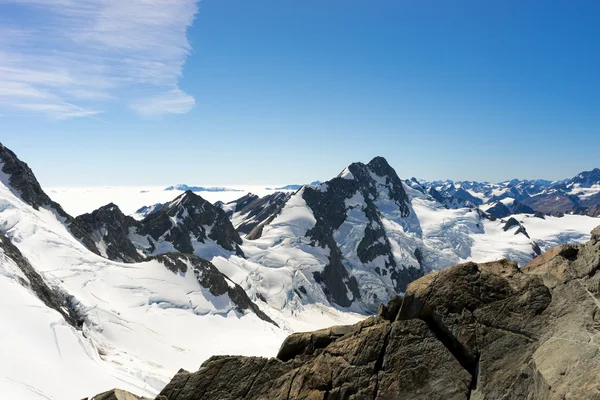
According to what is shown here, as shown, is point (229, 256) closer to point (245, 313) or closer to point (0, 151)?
point (245, 313)

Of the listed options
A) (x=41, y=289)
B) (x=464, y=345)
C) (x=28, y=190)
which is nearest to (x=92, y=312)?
(x=41, y=289)

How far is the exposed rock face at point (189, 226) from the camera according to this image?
16359 centimetres

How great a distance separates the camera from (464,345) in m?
16.9

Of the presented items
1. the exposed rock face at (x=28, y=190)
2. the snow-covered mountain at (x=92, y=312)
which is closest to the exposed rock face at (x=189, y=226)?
the snow-covered mountain at (x=92, y=312)

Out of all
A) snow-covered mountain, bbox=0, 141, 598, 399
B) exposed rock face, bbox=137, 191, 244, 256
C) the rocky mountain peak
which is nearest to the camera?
snow-covered mountain, bbox=0, 141, 598, 399

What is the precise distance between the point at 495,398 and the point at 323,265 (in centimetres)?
17052

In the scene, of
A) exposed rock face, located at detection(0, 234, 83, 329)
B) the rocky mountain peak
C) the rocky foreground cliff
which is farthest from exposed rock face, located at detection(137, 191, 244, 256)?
the rocky foreground cliff

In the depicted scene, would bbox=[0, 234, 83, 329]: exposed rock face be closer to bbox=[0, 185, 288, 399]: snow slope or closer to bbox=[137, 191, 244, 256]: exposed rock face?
bbox=[0, 185, 288, 399]: snow slope

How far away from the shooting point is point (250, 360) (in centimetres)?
2108

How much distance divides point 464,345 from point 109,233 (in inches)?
5570

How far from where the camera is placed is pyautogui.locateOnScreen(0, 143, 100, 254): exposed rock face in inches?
4126

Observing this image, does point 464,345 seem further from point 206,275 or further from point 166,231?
point 166,231

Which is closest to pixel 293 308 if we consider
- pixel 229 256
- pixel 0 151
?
pixel 229 256

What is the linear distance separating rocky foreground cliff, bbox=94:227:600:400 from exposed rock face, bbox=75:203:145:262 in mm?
120034
